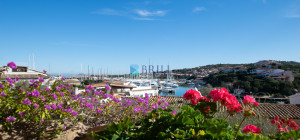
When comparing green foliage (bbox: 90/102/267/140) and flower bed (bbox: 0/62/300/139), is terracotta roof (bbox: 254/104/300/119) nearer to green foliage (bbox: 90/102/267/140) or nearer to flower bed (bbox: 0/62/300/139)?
flower bed (bbox: 0/62/300/139)

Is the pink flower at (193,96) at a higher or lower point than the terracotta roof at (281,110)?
higher

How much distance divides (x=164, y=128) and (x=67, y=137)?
6.87ft

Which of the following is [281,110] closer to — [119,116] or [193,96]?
[119,116]

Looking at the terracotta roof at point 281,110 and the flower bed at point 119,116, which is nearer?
the flower bed at point 119,116

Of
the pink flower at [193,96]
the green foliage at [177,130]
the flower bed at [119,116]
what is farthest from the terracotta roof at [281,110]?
the green foliage at [177,130]

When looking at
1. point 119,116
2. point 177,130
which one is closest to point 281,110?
point 119,116

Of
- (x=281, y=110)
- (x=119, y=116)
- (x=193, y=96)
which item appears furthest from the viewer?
(x=281, y=110)

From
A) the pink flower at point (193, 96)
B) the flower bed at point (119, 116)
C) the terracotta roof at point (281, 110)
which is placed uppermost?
the pink flower at point (193, 96)

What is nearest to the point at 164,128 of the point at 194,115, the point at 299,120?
the point at 194,115

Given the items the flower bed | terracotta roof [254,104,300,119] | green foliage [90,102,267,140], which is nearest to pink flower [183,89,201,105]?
the flower bed

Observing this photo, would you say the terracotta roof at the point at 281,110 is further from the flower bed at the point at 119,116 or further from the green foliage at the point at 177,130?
the green foliage at the point at 177,130

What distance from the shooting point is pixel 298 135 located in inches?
47.1

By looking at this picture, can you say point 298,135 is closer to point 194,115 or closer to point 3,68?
point 194,115

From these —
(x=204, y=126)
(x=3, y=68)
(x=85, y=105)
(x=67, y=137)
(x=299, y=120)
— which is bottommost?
(x=299, y=120)
